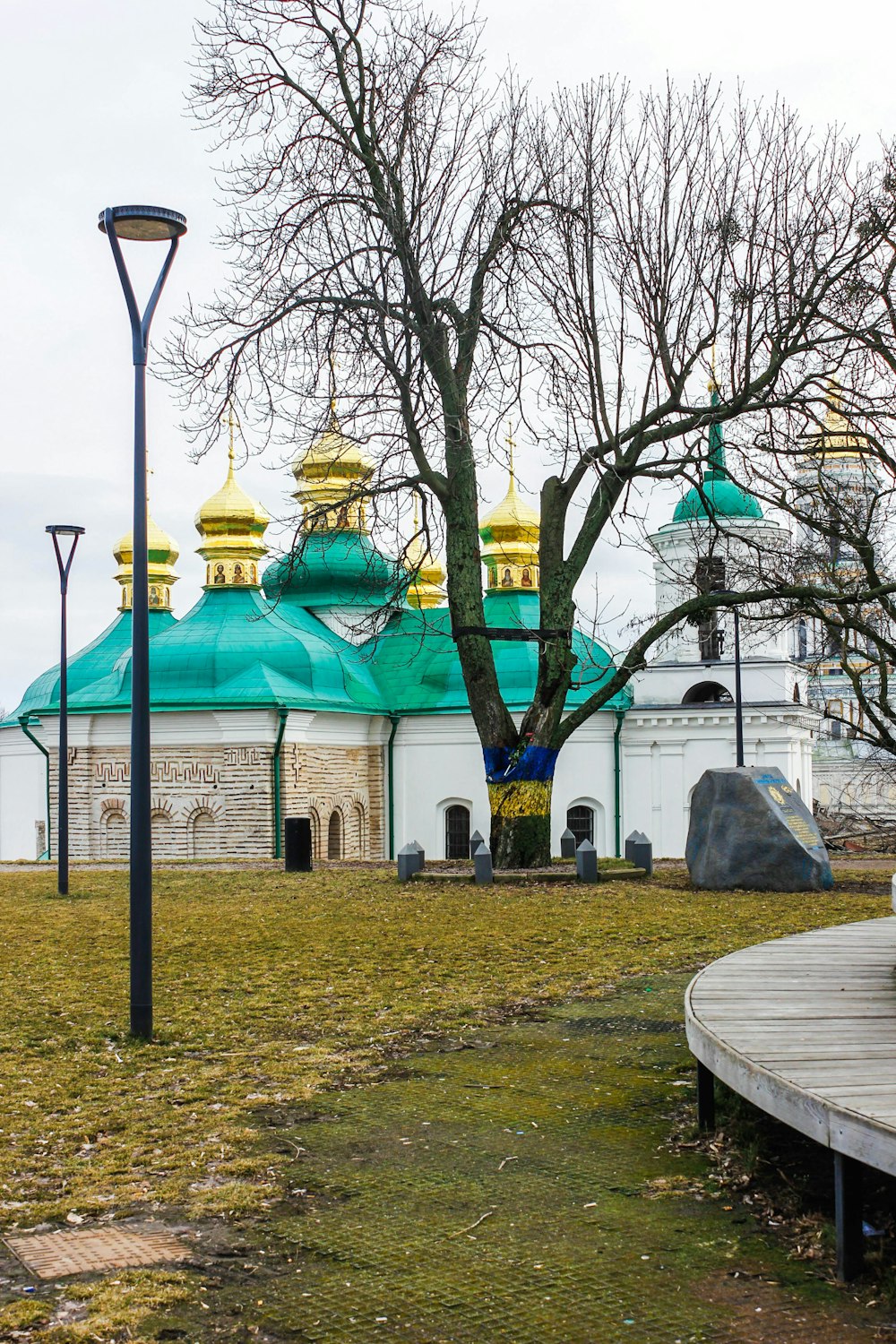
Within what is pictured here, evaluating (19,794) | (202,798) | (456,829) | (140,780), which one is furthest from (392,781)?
(140,780)

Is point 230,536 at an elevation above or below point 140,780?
above

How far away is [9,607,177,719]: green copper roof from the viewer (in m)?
36.0

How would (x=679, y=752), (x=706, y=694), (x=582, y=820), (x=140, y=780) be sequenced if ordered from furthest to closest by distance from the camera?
(x=706, y=694) → (x=582, y=820) → (x=679, y=752) → (x=140, y=780)

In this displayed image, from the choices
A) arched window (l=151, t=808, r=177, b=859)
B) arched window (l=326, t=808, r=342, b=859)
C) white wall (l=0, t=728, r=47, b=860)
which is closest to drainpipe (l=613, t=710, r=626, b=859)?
arched window (l=326, t=808, r=342, b=859)

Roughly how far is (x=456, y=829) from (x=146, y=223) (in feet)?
95.6

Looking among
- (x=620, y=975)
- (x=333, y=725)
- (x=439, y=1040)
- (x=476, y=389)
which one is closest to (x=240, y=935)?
(x=620, y=975)

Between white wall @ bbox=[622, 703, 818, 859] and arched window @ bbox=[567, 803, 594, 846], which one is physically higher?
white wall @ bbox=[622, 703, 818, 859]

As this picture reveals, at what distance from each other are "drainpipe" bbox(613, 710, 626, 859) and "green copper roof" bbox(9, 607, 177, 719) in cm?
1185

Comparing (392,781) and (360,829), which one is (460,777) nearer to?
(392,781)

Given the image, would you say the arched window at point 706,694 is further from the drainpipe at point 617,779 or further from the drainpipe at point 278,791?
the drainpipe at point 278,791

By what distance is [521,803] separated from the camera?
1761 centimetres

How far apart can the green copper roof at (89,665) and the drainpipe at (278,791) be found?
225 inches

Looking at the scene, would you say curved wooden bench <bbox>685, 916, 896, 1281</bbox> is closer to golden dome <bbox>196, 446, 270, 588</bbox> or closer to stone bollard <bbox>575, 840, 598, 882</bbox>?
stone bollard <bbox>575, 840, 598, 882</bbox>

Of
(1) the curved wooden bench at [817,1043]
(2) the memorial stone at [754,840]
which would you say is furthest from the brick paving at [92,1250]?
(2) the memorial stone at [754,840]
